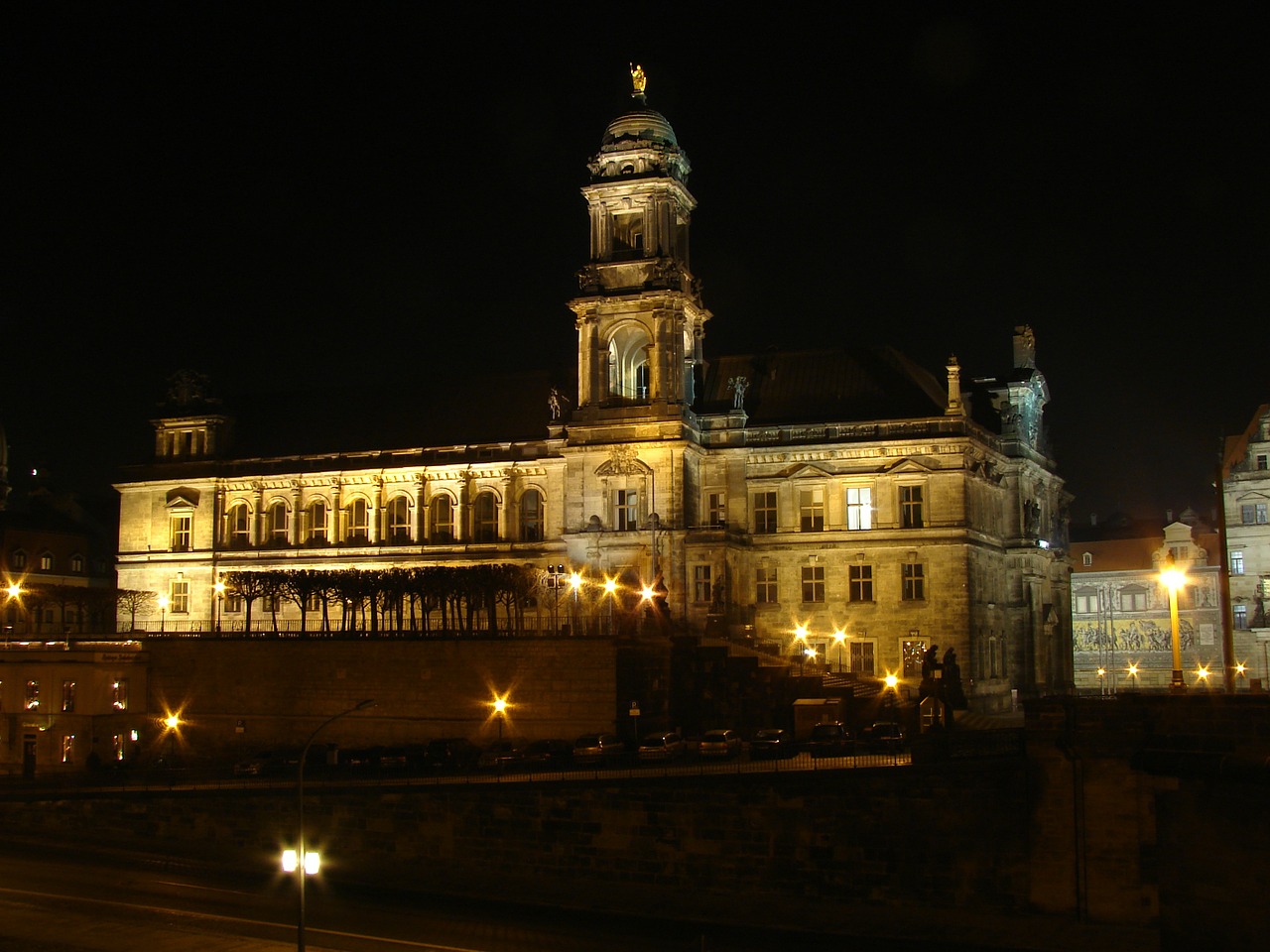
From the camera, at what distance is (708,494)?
242ft

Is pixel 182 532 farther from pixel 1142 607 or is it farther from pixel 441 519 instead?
pixel 1142 607

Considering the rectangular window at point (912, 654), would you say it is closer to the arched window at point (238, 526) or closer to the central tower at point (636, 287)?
the central tower at point (636, 287)

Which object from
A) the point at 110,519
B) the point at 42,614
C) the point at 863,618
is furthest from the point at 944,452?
the point at 110,519

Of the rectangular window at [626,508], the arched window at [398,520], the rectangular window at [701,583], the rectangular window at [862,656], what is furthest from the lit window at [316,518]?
the rectangular window at [862,656]

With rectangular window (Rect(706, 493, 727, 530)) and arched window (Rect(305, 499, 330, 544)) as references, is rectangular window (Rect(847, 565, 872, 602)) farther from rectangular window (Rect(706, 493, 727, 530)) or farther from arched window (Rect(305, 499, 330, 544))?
arched window (Rect(305, 499, 330, 544))

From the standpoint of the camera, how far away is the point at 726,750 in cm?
5062

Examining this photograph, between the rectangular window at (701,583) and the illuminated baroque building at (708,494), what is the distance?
109mm

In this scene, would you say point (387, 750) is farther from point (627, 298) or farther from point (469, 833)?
point (627, 298)

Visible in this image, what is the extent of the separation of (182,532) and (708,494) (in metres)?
32.4

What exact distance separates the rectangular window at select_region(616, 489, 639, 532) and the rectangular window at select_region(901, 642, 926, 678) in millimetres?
14528

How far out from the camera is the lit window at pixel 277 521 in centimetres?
8200

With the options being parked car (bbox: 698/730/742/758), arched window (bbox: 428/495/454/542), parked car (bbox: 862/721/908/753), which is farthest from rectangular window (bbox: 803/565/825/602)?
arched window (bbox: 428/495/454/542)

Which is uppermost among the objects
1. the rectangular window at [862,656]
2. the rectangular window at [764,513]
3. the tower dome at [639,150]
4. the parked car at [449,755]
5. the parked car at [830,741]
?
the tower dome at [639,150]

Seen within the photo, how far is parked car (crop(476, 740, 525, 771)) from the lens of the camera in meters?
50.3
